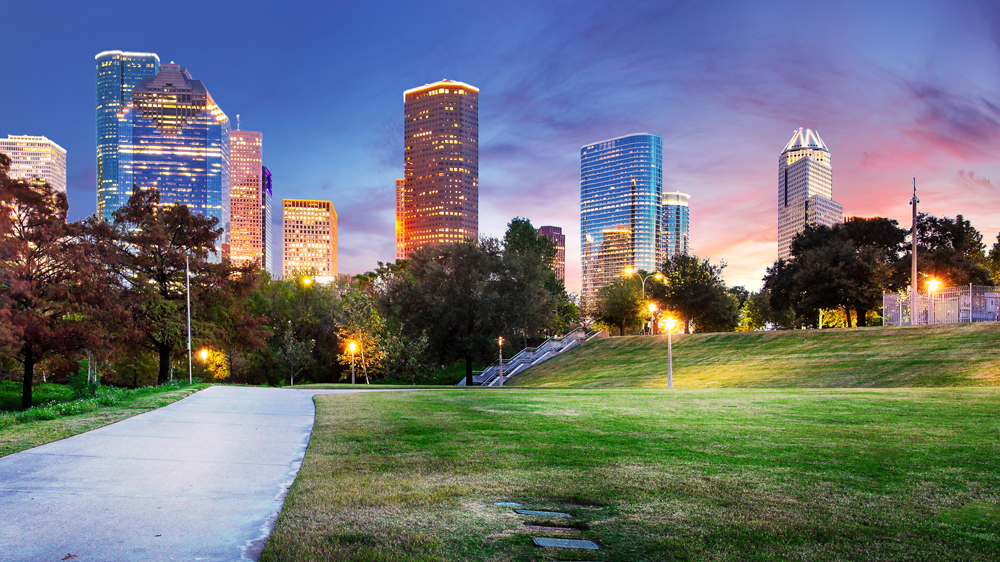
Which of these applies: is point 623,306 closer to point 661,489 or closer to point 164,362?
point 164,362

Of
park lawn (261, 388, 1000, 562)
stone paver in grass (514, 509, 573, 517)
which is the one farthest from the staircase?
stone paver in grass (514, 509, 573, 517)

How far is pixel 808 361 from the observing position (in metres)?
29.8

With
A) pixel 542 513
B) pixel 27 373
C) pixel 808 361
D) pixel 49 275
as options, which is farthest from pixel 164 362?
pixel 808 361

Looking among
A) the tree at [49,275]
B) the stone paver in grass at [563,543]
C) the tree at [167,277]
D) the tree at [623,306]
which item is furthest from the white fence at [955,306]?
the tree at [49,275]

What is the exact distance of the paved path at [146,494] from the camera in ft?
11.7

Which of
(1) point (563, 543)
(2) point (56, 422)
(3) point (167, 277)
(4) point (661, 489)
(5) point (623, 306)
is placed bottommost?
(2) point (56, 422)

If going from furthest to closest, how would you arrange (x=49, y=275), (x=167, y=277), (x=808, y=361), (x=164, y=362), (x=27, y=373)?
(x=167, y=277), (x=164, y=362), (x=808, y=361), (x=27, y=373), (x=49, y=275)

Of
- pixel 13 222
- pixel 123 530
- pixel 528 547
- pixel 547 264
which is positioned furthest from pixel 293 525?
pixel 547 264

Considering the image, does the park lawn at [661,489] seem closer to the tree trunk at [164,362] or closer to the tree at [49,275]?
the tree at [49,275]

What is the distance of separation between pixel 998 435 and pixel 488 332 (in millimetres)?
37018

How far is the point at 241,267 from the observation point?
36000 millimetres

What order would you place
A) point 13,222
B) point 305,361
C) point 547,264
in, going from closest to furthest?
point 13,222, point 305,361, point 547,264

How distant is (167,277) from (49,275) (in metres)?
8.80

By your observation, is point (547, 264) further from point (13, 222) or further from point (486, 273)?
point (13, 222)
